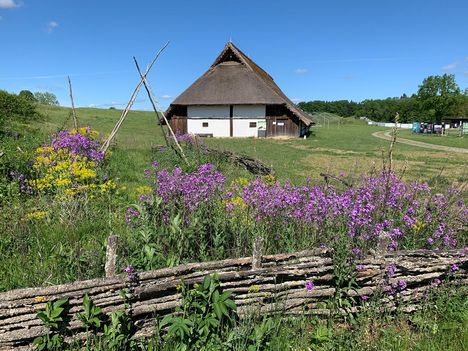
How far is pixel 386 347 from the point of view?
312 cm

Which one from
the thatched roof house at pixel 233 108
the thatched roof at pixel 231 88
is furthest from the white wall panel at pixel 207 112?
the thatched roof at pixel 231 88

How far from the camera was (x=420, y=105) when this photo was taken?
86.9 meters

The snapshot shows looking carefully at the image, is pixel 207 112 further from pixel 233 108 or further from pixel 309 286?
pixel 309 286

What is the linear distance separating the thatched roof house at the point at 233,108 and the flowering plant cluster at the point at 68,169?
945 inches

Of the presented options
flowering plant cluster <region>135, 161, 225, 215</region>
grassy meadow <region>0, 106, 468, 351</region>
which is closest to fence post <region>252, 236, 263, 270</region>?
grassy meadow <region>0, 106, 468, 351</region>

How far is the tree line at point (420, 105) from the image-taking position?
251ft

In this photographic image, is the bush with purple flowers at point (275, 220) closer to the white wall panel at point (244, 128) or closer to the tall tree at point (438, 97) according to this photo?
the white wall panel at point (244, 128)

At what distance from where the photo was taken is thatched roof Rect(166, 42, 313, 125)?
3122 centimetres

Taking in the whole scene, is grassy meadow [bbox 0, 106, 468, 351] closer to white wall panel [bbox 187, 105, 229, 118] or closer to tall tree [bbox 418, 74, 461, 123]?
white wall panel [bbox 187, 105, 229, 118]

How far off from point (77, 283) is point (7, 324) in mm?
552

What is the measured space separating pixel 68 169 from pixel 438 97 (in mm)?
84124

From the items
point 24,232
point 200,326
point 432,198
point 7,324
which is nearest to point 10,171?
point 24,232

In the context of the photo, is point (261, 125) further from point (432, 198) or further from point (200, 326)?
point (200, 326)

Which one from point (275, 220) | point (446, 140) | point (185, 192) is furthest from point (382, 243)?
point (446, 140)
